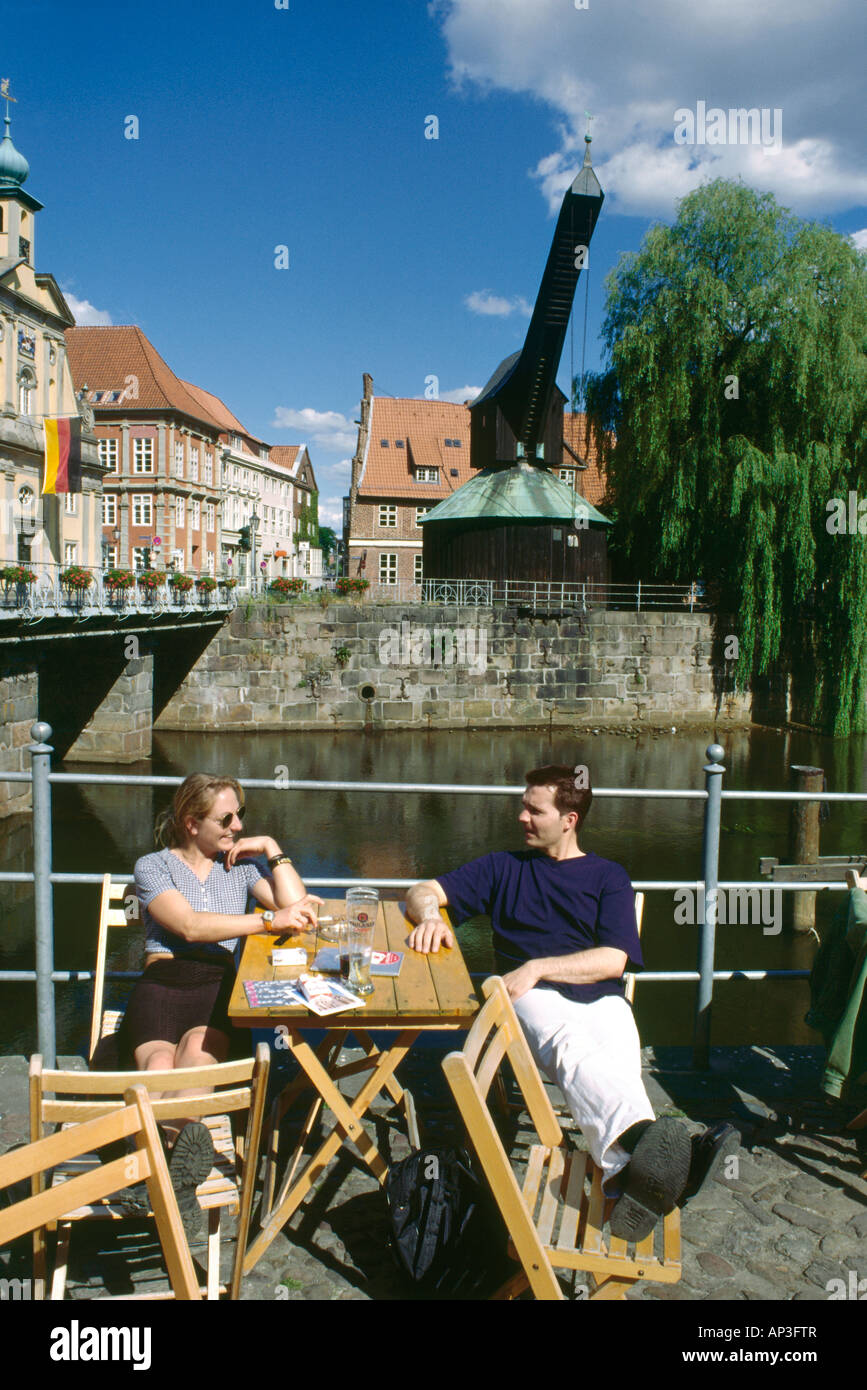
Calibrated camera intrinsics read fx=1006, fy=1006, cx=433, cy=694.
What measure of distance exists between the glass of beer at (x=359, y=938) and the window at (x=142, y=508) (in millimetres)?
52968

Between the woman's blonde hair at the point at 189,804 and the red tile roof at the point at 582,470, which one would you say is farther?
the red tile roof at the point at 582,470

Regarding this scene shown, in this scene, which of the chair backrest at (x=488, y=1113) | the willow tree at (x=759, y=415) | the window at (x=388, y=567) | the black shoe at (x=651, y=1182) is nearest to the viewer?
the chair backrest at (x=488, y=1113)

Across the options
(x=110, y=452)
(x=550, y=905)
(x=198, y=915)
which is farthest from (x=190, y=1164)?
(x=110, y=452)

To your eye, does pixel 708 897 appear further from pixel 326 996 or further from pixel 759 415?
pixel 759 415

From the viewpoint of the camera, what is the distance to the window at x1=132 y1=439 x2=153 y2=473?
2067 inches

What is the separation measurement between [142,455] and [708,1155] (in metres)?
54.3

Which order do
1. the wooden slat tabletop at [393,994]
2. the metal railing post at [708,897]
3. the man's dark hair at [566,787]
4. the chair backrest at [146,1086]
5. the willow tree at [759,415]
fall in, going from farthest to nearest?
the willow tree at [759,415] → the metal railing post at [708,897] → the man's dark hair at [566,787] → the wooden slat tabletop at [393,994] → the chair backrest at [146,1086]

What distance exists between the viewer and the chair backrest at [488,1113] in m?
2.41

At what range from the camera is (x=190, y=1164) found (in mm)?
2594

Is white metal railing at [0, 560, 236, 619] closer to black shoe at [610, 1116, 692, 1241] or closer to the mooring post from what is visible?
the mooring post

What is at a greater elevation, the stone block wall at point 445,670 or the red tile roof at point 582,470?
the red tile roof at point 582,470

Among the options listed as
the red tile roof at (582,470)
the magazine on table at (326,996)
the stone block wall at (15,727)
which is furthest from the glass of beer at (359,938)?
the red tile roof at (582,470)

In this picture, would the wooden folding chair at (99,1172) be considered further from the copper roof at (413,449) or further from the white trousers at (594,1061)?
the copper roof at (413,449)

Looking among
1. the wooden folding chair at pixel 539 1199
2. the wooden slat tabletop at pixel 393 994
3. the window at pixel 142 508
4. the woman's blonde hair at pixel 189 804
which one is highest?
the window at pixel 142 508
